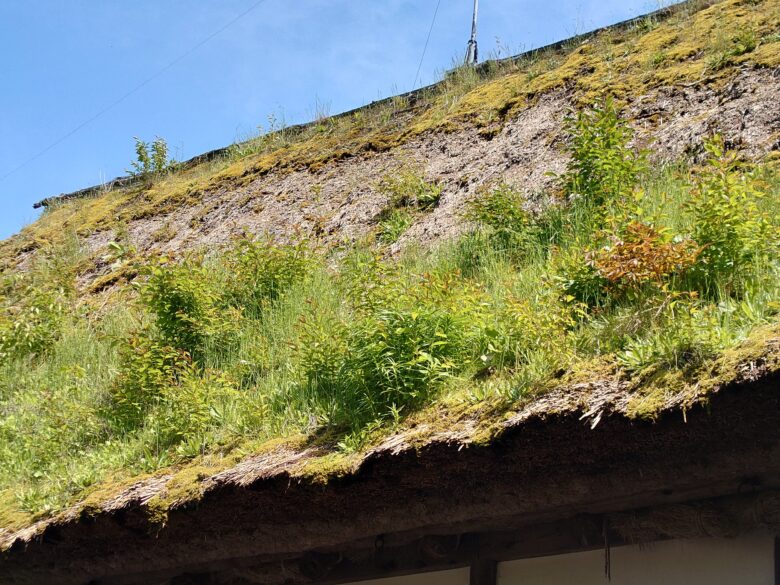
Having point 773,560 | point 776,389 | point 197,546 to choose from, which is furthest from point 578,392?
point 197,546

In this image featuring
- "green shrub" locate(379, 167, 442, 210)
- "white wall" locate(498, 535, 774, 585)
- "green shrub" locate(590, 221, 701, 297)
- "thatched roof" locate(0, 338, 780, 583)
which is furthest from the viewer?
"green shrub" locate(379, 167, 442, 210)

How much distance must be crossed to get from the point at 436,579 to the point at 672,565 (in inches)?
47.5

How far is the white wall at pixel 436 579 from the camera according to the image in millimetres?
4438

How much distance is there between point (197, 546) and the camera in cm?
463

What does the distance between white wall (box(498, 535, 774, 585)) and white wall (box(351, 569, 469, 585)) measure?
359mm

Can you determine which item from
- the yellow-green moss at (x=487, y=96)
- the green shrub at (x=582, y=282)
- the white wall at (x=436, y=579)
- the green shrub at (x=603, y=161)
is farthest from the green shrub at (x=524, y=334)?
the yellow-green moss at (x=487, y=96)

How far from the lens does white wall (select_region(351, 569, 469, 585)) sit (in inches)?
175

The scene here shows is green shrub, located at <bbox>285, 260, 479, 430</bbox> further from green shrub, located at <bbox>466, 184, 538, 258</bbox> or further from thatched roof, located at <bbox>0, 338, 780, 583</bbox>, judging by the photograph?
green shrub, located at <bbox>466, 184, 538, 258</bbox>

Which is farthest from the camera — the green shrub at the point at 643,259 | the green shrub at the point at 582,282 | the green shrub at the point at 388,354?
the green shrub at the point at 582,282

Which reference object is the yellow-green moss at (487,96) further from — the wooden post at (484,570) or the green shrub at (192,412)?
the wooden post at (484,570)

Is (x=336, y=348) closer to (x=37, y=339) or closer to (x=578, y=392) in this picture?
(x=578, y=392)

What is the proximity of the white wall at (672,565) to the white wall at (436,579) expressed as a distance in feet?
1.18

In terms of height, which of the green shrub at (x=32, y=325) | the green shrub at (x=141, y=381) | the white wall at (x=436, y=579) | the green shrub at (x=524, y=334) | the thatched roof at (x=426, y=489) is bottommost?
the white wall at (x=436, y=579)

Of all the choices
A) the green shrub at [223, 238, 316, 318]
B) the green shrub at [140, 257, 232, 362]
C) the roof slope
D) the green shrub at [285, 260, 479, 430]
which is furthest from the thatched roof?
the green shrub at [223, 238, 316, 318]
